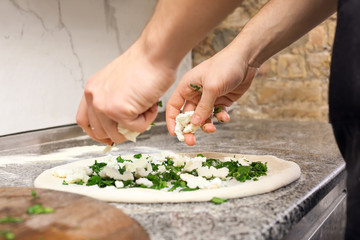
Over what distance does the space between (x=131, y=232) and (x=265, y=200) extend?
342mm

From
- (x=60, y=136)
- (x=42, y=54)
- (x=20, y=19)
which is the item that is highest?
(x=20, y=19)

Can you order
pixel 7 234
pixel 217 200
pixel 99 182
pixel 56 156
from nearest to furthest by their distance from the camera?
pixel 7 234 → pixel 217 200 → pixel 99 182 → pixel 56 156

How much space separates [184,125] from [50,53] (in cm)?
93

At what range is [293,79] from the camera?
249 cm

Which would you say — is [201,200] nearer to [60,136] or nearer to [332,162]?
[332,162]

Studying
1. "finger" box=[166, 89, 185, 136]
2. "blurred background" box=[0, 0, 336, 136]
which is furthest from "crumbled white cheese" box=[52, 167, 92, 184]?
"blurred background" box=[0, 0, 336, 136]

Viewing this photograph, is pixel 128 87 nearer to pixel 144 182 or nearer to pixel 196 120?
pixel 144 182

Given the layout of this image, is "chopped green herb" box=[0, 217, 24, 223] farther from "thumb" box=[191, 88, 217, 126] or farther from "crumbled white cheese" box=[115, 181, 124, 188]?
"thumb" box=[191, 88, 217, 126]

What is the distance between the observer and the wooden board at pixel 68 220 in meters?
0.62

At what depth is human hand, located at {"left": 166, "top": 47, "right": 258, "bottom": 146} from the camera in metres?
1.13

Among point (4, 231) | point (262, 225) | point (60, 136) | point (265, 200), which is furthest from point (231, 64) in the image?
point (60, 136)

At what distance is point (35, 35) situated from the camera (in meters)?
1.71

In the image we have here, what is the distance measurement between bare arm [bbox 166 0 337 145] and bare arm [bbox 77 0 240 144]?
346 millimetres

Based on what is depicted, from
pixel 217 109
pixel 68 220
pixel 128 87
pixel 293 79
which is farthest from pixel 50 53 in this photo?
pixel 293 79
